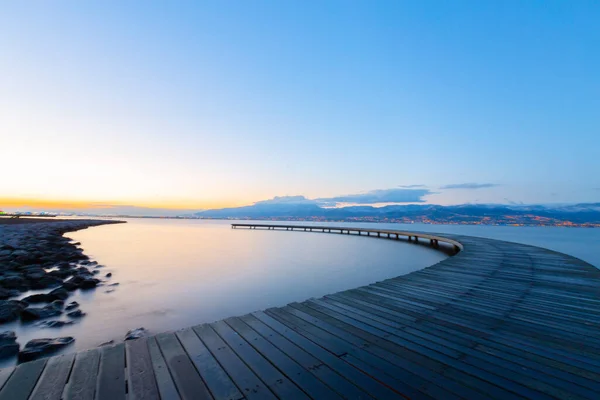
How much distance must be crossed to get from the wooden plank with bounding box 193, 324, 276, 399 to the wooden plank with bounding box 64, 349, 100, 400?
3.33 feet

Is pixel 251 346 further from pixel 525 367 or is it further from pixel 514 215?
pixel 514 215

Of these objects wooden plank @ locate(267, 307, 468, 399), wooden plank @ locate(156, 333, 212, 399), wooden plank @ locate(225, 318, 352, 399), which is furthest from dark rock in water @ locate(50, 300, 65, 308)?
wooden plank @ locate(267, 307, 468, 399)

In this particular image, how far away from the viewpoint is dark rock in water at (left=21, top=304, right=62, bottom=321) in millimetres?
6637

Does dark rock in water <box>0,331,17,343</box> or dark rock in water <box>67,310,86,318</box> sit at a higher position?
dark rock in water <box>0,331,17,343</box>

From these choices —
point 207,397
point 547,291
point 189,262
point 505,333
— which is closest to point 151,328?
point 207,397

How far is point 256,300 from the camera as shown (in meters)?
9.54

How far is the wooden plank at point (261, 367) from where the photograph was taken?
7.54 ft

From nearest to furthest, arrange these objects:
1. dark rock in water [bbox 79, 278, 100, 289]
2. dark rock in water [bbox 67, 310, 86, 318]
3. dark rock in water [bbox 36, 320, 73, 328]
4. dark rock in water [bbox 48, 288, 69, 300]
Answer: dark rock in water [bbox 36, 320, 73, 328], dark rock in water [bbox 67, 310, 86, 318], dark rock in water [bbox 48, 288, 69, 300], dark rock in water [bbox 79, 278, 100, 289]

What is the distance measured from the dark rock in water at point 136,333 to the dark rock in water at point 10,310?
9.19 feet

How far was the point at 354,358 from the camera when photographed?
2848mm

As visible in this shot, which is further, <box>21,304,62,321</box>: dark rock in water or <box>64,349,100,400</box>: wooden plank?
<box>21,304,62,321</box>: dark rock in water

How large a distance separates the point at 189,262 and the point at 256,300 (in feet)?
31.1

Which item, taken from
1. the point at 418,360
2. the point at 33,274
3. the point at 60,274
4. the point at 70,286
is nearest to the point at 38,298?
the point at 70,286

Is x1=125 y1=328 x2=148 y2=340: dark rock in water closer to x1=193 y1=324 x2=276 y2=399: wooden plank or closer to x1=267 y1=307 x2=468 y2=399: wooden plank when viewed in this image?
x1=193 y1=324 x2=276 y2=399: wooden plank
